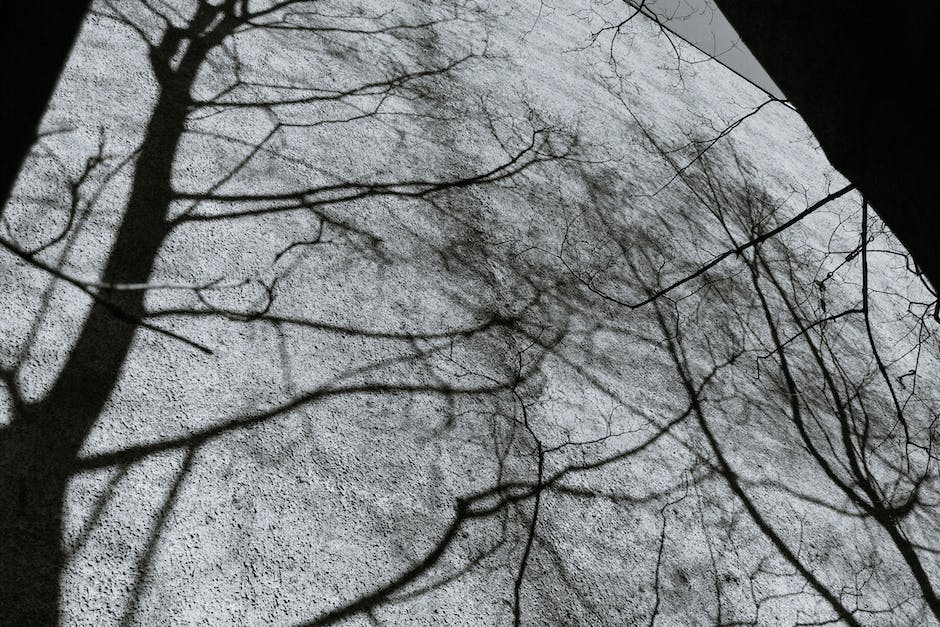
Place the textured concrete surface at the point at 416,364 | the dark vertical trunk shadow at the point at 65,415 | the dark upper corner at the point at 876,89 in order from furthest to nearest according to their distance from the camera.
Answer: the textured concrete surface at the point at 416,364 < the dark vertical trunk shadow at the point at 65,415 < the dark upper corner at the point at 876,89

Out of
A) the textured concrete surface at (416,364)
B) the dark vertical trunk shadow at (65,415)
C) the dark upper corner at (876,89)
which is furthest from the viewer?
the textured concrete surface at (416,364)

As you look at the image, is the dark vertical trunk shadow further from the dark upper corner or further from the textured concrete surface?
the dark upper corner

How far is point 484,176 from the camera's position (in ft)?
18.8

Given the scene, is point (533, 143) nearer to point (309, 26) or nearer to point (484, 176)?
point (484, 176)

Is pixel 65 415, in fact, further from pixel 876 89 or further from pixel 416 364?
pixel 876 89

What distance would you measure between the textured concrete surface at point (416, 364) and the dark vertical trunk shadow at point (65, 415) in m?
0.07

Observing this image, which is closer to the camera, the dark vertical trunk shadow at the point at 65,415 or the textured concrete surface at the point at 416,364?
the dark vertical trunk shadow at the point at 65,415

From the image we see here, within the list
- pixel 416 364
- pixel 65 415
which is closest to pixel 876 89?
pixel 416 364

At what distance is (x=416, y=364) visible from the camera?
14.1 ft

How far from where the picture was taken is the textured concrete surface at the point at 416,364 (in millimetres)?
3312

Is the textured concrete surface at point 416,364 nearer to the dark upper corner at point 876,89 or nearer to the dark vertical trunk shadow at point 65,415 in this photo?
the dark vertical trunk shadow at point 65,415

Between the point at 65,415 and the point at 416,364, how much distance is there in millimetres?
1923

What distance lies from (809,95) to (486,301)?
3.32 m

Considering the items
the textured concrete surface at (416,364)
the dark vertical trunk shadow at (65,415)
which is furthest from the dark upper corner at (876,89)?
the dark vertical trunk shadow at (65,415)
